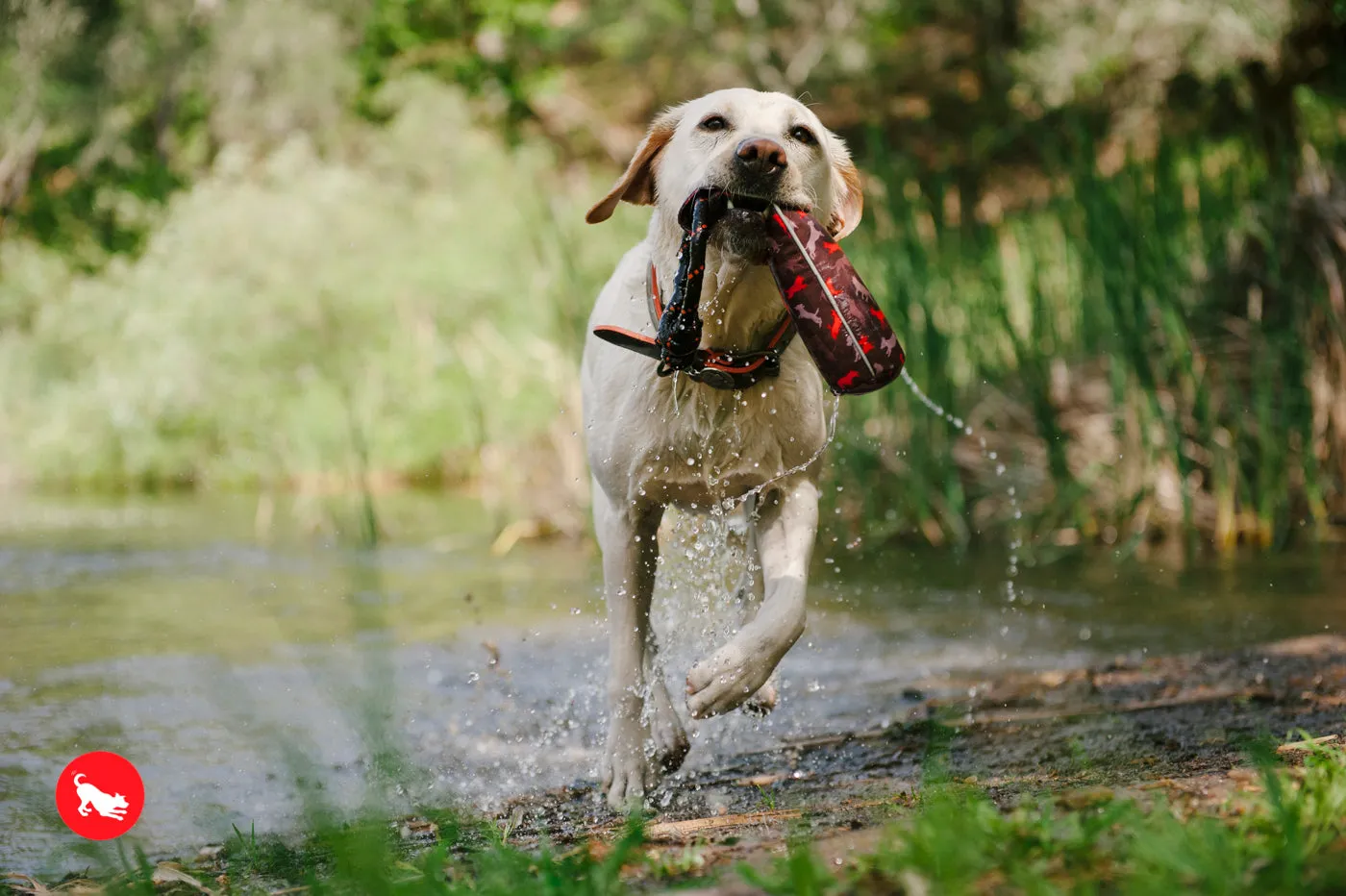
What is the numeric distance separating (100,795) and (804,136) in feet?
8.28

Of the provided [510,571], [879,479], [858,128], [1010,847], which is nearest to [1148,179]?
[879,479]

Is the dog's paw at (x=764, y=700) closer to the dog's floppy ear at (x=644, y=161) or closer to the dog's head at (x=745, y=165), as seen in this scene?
the dog's head at (x=745, y=165)

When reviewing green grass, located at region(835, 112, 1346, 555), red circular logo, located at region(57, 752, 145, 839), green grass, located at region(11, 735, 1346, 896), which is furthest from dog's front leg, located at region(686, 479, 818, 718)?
Result: green grass, located at region(835, 112, 1346, 555)

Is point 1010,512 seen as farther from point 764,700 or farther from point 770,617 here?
point 770,617

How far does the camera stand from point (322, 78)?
22484mm

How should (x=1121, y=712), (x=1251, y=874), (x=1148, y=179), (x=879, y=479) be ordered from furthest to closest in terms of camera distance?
1. (x=1148, y=179)
2. (x=879, y=479)
3. (x=1121, y=712)
4. (x=1251, y=874)

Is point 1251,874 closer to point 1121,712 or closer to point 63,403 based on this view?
point 1121,712

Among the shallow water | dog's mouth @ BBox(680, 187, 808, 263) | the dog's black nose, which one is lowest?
the shallow water

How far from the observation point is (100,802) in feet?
10.5

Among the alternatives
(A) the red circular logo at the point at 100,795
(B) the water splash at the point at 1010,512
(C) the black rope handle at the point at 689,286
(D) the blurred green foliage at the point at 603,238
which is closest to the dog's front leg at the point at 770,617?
(C) the black rope handle at the point at 689,286

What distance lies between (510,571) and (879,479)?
230 cm

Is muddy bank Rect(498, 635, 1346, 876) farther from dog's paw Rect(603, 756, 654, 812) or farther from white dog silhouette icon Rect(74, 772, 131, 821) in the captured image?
white dog silhouette icon Rect(74, 772, 131, 821)

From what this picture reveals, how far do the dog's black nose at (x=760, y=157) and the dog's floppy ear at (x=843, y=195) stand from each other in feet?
1.52

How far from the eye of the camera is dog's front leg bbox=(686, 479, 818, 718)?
9.53 feet
